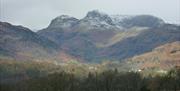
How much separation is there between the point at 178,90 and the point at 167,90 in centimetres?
505

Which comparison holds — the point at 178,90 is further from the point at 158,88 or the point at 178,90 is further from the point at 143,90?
the point at 143,90

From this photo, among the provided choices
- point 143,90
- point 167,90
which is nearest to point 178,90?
point 167,90

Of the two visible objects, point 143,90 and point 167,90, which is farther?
point 167,90

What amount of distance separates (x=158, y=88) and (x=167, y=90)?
4.10 meters

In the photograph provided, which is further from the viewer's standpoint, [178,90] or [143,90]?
[178,90]

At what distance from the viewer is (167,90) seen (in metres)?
197

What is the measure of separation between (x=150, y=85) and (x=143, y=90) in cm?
1215

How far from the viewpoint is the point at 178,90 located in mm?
197375

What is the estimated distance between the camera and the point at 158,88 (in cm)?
19812

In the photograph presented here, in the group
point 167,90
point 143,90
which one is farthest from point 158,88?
point 143,90

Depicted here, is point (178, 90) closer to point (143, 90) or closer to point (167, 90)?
point (167, 90)

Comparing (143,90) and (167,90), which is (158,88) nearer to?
(167,90)

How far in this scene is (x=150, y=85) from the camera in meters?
195

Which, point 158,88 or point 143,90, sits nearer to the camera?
point 143,90
